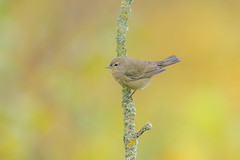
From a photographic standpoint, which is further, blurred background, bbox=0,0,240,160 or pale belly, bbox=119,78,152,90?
pale belly, bbox=119,78,152,90

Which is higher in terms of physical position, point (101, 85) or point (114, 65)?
point (101, 85)

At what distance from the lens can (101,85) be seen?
5352 millimetres

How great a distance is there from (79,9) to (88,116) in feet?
6.07

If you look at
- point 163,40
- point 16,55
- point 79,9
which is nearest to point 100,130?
point 16,55

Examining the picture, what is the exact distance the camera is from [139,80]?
456 centimetres

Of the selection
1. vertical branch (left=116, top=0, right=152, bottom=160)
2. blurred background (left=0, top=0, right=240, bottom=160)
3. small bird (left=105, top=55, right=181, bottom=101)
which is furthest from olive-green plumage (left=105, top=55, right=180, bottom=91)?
vertical branch (left=116, top=0, right=152, bottom=160)

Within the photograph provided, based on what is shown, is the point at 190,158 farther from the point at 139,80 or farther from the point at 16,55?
the point at 16,55

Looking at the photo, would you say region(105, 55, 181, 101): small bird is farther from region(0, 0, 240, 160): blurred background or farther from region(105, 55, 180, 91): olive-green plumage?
region(0, 0, 240, 160): blurred background

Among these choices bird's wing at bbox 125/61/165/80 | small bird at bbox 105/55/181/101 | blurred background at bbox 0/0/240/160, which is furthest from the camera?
bird's wing at bbox 125/61/165/80

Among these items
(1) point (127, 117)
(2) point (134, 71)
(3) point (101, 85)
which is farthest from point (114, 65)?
(1) point (127, 117)

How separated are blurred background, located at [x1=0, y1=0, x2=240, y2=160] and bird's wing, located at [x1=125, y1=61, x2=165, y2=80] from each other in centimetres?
26

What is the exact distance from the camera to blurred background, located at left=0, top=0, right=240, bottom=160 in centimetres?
391

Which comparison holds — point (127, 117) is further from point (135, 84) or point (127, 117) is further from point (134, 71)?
point (134, 71)

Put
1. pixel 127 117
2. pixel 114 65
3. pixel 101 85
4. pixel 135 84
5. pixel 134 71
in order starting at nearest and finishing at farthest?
pixel 127 117, pixel 135 84, pixel 114 65, pixel 134 71, pixel 101 85
